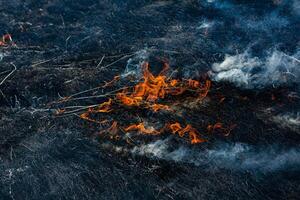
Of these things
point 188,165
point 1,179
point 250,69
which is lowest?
point 1,179

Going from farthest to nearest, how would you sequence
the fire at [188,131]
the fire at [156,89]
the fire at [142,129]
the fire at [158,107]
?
the fire at [156,89] → the fire at [158,107] → the fire at [142,129] → the fire at [188,131]

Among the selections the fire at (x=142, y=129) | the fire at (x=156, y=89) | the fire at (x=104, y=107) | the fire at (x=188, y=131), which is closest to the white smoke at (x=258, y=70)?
the fire at (x=156, y=89)

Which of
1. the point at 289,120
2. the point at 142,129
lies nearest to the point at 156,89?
the point at 142,129

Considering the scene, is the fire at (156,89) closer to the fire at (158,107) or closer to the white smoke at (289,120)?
the fire at (158,107)

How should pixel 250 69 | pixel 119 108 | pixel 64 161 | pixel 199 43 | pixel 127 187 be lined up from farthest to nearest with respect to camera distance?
pixel 199 43, pixel 250 69, pixel 119 108, pixel 64 161, pixel 127 187

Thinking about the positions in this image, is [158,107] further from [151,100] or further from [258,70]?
[258,70]

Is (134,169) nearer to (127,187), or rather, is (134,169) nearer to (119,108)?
(127,187)

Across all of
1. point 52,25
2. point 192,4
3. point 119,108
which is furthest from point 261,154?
point 52,25
